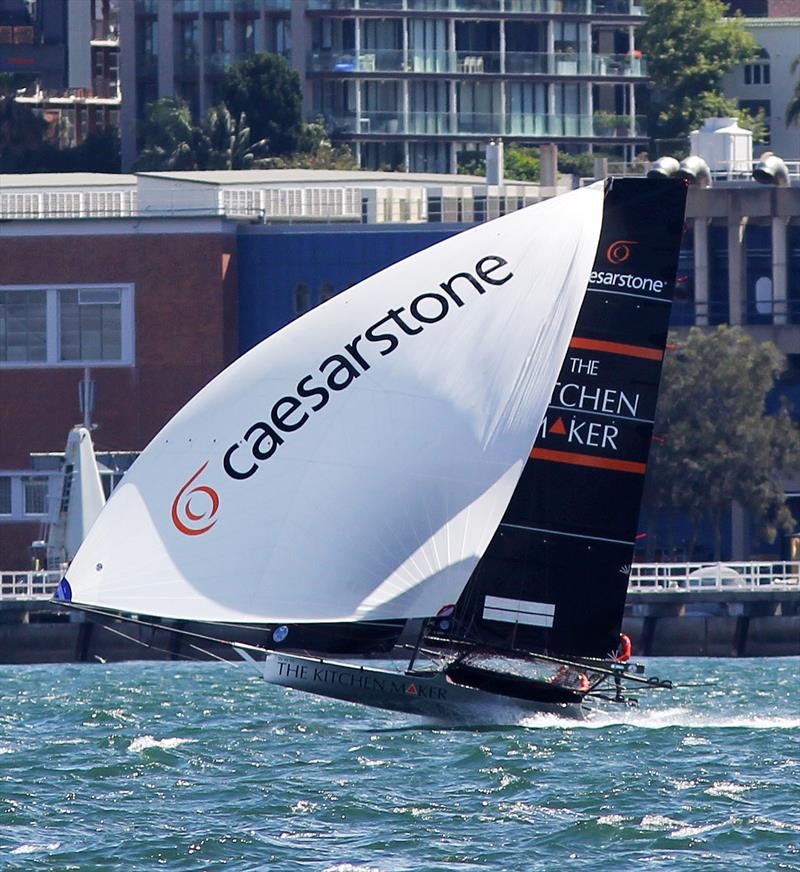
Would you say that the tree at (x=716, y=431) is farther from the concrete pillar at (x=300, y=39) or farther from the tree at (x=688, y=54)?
the tree at (x=688, y=54)

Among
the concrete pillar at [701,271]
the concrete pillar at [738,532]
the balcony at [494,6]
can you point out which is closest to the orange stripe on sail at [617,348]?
the concrete pillar at [738,532]

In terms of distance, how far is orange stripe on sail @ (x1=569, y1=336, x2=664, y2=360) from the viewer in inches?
1182

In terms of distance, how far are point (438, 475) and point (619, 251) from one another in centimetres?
327

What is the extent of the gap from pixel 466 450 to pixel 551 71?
→ 71.7 meters

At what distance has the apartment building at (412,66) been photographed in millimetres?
96625

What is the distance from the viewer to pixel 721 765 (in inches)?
1134

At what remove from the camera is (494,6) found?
9838cm

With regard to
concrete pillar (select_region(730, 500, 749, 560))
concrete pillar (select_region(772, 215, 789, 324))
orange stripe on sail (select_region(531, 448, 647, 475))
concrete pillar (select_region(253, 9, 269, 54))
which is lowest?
concrete pillar (select_region(730, 500, 749, 560))

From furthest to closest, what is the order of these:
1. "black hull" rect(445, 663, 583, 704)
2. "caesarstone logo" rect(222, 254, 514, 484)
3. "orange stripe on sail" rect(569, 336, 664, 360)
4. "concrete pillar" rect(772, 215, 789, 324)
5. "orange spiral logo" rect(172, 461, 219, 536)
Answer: "concrete pillar" rect(772, 215, 789, 324)
"black hull" rect(445, 663, 583, 704)
"orange stripe on sail" rect(569, 336, 664, 360)
"caesarstone logo" rect(222, 254, 514, 484)
"orange spiral logo" rect(172, 461, 219, 536)

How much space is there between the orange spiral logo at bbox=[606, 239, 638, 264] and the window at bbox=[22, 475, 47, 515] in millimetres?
30004

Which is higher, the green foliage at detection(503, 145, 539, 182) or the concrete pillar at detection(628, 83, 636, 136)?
the concrete pillar at detection(628, 83, 636, 136)

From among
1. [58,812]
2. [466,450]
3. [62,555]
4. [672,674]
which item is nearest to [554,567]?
[466,450]

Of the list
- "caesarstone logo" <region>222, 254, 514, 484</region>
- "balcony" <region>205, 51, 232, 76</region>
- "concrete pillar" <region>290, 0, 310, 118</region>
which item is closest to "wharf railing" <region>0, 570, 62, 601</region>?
"caesarstone logo" <region>222, 254, 514, 484</region>

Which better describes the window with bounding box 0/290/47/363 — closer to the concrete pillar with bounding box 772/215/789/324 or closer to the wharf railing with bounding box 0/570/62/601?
the wharf railing with bounding box 0/570/62/601
